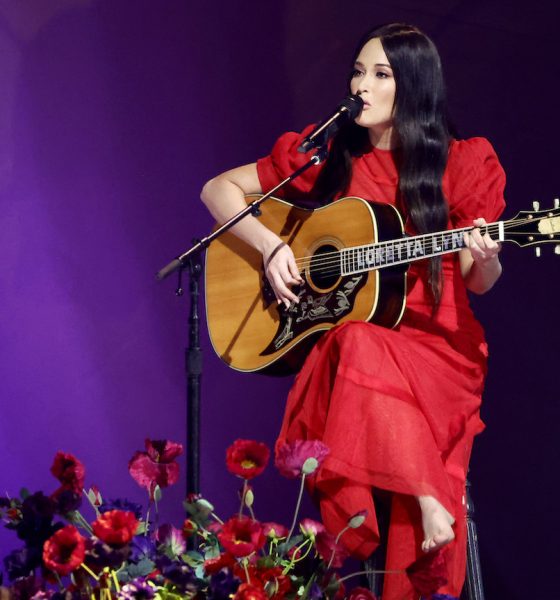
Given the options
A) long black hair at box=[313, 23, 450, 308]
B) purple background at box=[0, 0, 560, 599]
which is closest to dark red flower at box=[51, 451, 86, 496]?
long black hair at box=[313, 23, 450, 308]

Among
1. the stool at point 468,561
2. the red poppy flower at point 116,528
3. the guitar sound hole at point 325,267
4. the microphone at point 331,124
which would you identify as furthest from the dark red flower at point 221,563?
the guitar sound hole at point 325,267

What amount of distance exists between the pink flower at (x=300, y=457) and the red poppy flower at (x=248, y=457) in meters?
0.03

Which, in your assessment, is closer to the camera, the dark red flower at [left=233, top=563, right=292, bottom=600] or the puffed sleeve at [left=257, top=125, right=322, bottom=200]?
the dark red flower at [left=233, top=563, right=292, bottom=600]

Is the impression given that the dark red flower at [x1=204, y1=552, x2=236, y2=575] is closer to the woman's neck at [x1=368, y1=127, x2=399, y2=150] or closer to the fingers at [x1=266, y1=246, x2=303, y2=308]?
the fingers at [x1=266, y1=246, x2=303, y2=308]

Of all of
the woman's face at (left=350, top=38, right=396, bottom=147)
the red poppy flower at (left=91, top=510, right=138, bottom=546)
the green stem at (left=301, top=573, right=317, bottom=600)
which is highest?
the woman's face at (left=350, top=38, right=396, bottom=147)

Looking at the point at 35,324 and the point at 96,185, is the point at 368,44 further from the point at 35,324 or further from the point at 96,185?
the point at 35,324

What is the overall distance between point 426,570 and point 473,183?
0.88 meters

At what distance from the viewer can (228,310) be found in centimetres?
248

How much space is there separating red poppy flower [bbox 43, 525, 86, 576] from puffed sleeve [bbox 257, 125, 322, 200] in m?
1.54

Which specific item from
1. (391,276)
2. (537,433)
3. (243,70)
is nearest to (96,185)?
(243,70)

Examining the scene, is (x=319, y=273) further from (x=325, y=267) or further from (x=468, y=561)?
(x=468, y=561)

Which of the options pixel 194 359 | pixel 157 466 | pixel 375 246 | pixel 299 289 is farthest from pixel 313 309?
pixel 157 466

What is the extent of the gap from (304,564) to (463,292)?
3.78ft

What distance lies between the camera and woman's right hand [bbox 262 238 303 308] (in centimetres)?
227
